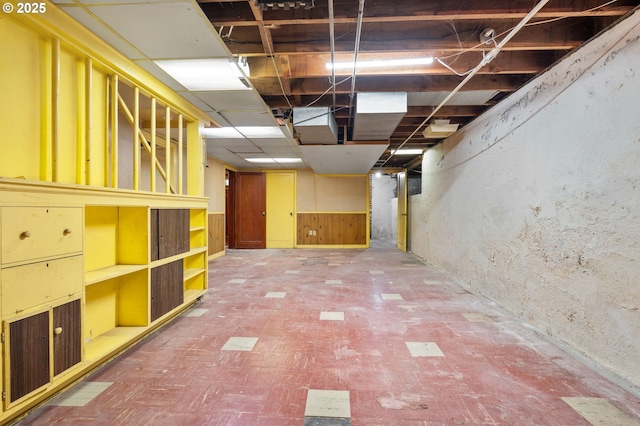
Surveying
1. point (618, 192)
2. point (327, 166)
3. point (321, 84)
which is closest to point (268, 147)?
point (327, 166)

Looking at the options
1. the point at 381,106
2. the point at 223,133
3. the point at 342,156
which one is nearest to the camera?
the point at 381,106

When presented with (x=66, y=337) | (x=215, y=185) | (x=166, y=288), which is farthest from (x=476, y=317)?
(x=215, y=185)

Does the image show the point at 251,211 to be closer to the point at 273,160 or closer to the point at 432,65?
the point at 273,160

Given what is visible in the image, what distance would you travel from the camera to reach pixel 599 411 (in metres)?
1.59

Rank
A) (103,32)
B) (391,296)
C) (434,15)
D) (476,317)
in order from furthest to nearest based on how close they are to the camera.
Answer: (391,296)
(476,317)
(103,32)
(434,15)

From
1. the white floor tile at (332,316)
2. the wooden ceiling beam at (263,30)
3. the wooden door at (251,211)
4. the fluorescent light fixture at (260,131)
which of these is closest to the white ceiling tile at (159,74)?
the wooden ceiling beam at (263,30)

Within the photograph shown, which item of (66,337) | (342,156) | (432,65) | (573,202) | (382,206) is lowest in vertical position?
(66,337)

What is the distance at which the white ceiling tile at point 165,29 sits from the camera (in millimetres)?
1794

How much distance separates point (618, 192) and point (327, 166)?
541 cm

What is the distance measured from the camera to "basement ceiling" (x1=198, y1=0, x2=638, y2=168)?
6.23 feet

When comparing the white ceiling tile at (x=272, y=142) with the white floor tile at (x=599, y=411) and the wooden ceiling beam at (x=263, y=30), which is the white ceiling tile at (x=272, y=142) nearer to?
the wooden ceiling beam at (x=263, y=30)

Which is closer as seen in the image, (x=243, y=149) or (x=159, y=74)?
(x=159, y=74)

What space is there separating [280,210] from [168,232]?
5.72 metres

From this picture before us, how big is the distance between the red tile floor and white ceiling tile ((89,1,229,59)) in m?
2.35
